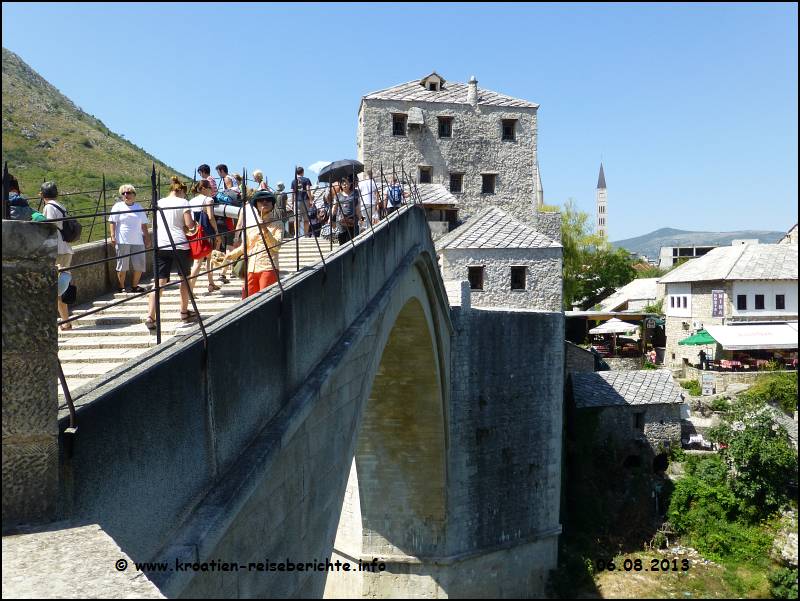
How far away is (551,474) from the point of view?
57.1 feet

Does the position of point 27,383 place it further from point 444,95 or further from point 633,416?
point 633,416

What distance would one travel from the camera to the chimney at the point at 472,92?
21.2 m

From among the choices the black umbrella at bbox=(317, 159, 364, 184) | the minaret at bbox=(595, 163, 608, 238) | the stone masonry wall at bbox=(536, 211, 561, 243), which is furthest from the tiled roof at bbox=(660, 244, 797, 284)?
the minaret at bbox=(595, 163, 608, 238)

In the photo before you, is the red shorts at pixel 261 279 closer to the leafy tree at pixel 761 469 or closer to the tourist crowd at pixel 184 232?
the tourist crowd at pixel 184 232

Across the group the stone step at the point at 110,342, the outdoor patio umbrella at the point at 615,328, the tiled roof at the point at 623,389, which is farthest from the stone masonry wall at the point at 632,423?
the stone step at the point at 110,342

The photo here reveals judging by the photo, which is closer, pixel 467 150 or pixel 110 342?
pixel 110 342

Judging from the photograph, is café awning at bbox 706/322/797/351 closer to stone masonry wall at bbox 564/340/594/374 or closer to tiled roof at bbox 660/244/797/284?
tiled roof at bbox 660/244/797/284

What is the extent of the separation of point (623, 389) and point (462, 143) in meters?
10.4

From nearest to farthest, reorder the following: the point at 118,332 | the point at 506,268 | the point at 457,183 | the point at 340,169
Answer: the point at 118,332
the point at 340,169
the point at 506,268
the point at 457,183

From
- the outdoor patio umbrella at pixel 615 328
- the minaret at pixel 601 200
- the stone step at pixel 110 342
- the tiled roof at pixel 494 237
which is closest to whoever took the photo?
the stone step at pixel 110 342

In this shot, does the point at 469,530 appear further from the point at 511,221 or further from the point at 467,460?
the point at 511,221

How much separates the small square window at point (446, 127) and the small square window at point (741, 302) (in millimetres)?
15806

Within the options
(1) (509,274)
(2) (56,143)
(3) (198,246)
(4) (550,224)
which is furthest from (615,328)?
(2) (56,143)

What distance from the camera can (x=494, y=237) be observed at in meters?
17.9
